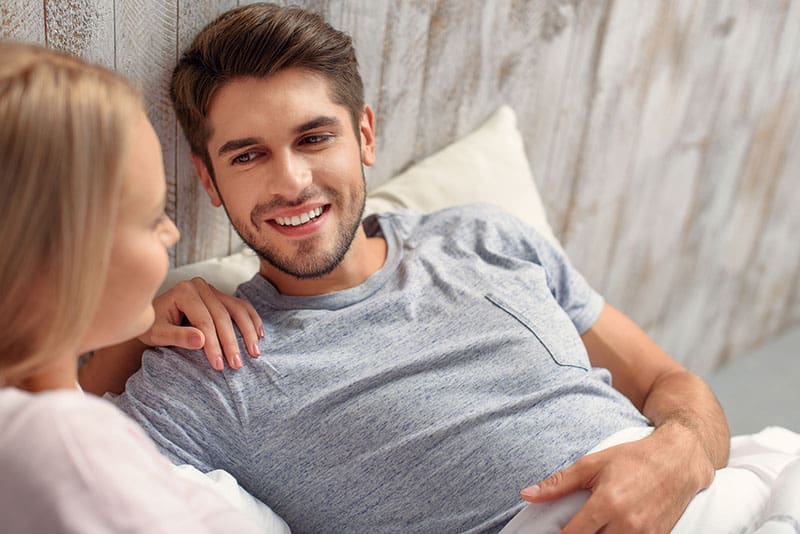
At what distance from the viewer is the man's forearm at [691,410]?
49.3 inches

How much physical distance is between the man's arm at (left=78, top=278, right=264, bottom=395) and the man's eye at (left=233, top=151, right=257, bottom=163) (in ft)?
0.60

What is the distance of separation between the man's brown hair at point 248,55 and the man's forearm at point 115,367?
0.28m

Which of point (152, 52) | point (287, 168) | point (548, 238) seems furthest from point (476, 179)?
point (152, 52)

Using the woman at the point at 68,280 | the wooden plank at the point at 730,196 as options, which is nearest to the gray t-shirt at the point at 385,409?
the woman at the point at 68,280

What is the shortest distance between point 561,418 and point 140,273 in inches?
26.2

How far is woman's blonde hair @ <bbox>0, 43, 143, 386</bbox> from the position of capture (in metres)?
0.65

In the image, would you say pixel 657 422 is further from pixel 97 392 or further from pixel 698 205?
pixel 698 205

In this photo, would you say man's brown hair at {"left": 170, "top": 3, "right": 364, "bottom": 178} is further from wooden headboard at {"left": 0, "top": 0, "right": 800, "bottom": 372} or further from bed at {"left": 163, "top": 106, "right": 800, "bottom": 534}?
bed at {"left": 163, "top": 106, "right": 800, "bottom": 534}

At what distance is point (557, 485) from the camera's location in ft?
3.44

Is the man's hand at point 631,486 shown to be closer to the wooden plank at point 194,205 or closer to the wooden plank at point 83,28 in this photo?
the wooden plank at point 194,205

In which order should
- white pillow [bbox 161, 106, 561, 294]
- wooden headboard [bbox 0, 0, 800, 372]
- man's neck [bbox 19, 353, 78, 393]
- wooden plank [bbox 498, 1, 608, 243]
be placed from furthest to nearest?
wooden plank [bbox 498, 1, 608, 243]
white pillow [bbox 161, 106, 561, 294]
wooden headboard [bbox 0, 0, 800, 372]
man's neck [bbox 19, 353, 78, 393]

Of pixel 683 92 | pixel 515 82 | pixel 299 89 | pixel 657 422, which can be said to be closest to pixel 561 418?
pixel 657 422

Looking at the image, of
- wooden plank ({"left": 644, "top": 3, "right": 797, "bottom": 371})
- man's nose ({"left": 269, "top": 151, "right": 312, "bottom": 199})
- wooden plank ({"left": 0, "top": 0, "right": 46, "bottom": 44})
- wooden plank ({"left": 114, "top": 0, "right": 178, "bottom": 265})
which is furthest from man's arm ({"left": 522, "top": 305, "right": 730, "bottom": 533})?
wooden plank ({"left": 644, "top": 3, "right": 797, "bottom": 371})

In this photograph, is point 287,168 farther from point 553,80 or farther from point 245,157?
point 553,80
